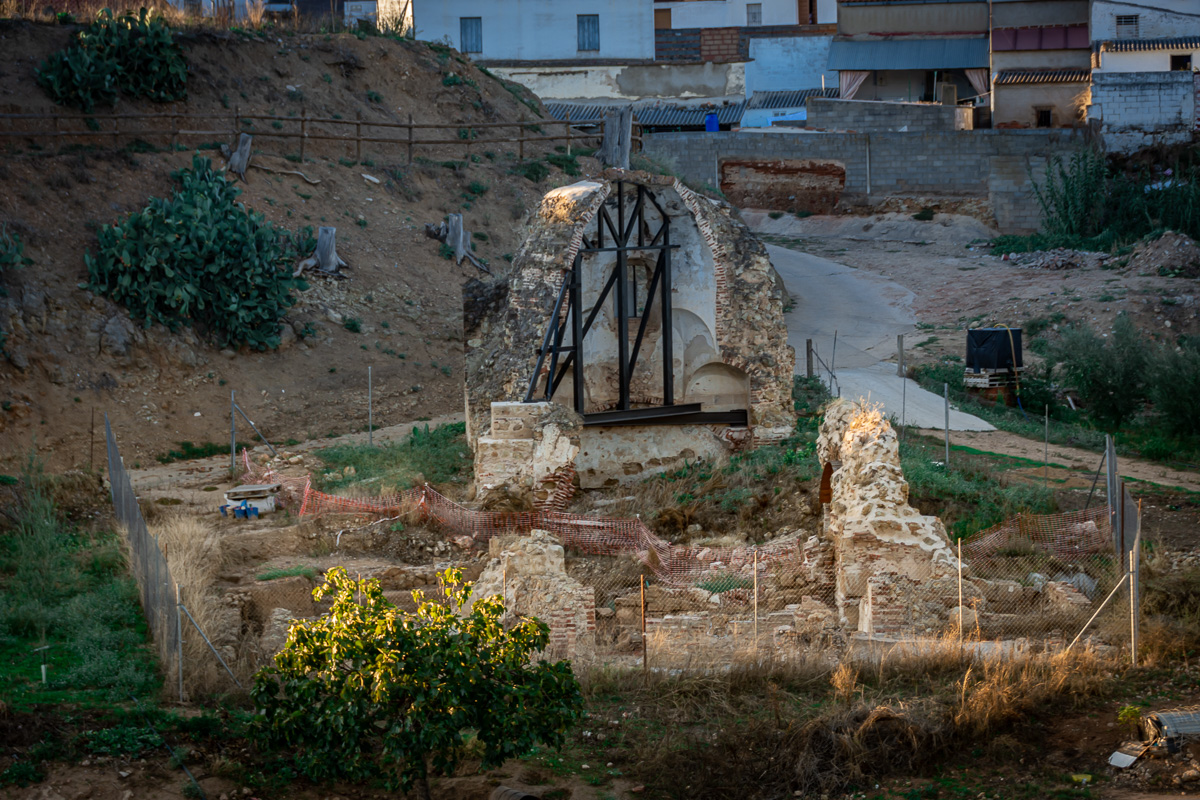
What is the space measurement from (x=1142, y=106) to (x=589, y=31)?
18.9 metres

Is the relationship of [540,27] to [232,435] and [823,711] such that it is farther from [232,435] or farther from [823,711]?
[823,711]

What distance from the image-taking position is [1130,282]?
94.7ft

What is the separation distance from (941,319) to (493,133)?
42.9 feet

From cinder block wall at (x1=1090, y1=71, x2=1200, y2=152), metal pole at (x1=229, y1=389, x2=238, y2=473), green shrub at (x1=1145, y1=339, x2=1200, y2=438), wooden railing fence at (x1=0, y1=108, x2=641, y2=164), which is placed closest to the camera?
green shrub at (x1=1145, y1=339, x2=1200, y2=438)

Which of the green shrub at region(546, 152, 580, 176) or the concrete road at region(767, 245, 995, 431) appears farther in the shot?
the green shrub at region(546, 152, 580, 176)

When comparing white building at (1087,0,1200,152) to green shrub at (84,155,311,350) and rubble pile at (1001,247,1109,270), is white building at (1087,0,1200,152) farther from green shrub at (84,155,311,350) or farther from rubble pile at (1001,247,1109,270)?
green shrub at (84,155,311,350)

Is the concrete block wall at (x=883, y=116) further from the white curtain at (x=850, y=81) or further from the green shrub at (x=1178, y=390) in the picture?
the green shrub at (x=1178, y=390)

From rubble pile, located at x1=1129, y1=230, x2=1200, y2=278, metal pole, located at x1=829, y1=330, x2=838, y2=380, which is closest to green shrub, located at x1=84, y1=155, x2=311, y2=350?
metal pole, located at x1=829, y1=330, x2=838, y2=380

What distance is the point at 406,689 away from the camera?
7617mm

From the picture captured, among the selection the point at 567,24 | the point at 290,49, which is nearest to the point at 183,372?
the point at 290,49

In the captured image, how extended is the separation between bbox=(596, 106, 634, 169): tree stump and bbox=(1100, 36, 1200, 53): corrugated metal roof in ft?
50.7

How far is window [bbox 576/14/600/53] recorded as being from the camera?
46.8 meters

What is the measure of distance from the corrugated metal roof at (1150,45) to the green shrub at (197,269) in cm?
2645

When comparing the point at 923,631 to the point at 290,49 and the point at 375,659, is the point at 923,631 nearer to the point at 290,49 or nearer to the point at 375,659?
the point at 375,659
